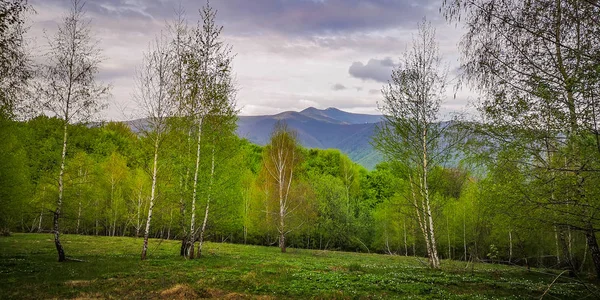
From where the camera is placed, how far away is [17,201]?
2911cm

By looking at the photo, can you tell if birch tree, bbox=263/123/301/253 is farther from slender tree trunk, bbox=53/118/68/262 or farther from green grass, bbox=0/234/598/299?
slender tree trunk, bbox=53/118/68/262

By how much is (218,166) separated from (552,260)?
43438mm

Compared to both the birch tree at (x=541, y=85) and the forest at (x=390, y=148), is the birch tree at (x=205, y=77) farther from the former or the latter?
the birch tree at (x=541, y=85)

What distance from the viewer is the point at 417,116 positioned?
19.5 meters

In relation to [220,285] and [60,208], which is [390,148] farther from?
[60,208]

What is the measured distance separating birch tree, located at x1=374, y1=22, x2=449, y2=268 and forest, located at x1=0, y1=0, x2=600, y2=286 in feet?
0.27

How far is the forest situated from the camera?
609cm

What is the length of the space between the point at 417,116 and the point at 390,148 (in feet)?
8.32

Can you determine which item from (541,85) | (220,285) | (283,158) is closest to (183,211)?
(220,285)

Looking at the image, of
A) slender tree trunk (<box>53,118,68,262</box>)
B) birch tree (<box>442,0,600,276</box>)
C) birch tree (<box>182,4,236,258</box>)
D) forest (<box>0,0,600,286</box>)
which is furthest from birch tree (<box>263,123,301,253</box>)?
birch tree (<box>442,0,600,276</box>)

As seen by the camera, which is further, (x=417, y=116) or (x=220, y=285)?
(x=417, y=116)

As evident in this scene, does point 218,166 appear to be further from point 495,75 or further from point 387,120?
point 495,75

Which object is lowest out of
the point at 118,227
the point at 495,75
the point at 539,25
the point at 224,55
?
the point at 118,227

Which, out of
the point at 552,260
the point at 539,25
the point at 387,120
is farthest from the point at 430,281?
the point at 552,260
